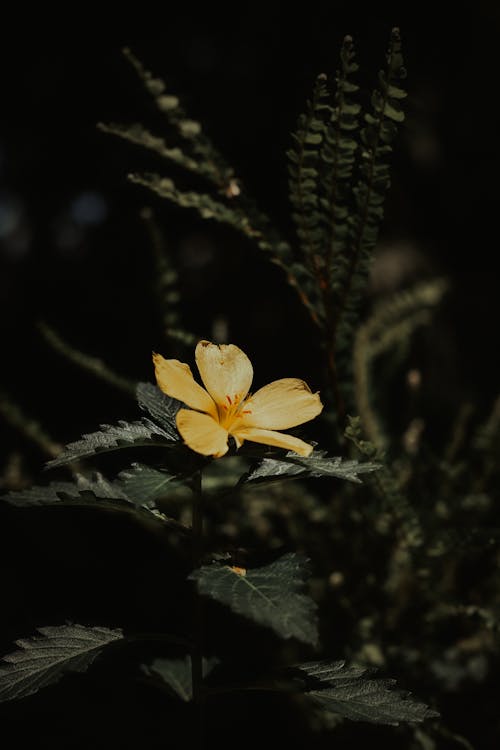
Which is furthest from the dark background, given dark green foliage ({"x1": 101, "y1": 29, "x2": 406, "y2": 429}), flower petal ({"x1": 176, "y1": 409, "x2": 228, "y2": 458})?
flower petal ({"x1": 176, "y1": 409, "x2": 228, "y2": 458})

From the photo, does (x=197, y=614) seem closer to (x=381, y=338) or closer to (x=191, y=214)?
(x=381, y=338)

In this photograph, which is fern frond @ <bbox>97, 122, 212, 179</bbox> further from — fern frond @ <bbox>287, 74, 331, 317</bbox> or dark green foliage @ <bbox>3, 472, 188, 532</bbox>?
dark green foliage @ <bbox>3, 472, 188, 532</bbox>

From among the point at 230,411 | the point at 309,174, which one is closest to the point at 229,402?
the point at 230,411

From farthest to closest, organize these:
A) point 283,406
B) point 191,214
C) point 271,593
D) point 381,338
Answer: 1. point 191,214
2. point 381,338
3. point 283,406
4. point 271,593

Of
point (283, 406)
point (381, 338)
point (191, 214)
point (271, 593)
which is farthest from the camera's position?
point (191, 214)

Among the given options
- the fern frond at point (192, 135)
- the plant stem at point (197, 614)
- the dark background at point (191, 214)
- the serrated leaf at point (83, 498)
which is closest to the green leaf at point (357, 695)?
the plant stem at point (197, 614)

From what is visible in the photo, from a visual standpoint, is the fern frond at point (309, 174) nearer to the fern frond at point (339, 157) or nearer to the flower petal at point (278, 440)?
the fern frond at point (339, 157)
